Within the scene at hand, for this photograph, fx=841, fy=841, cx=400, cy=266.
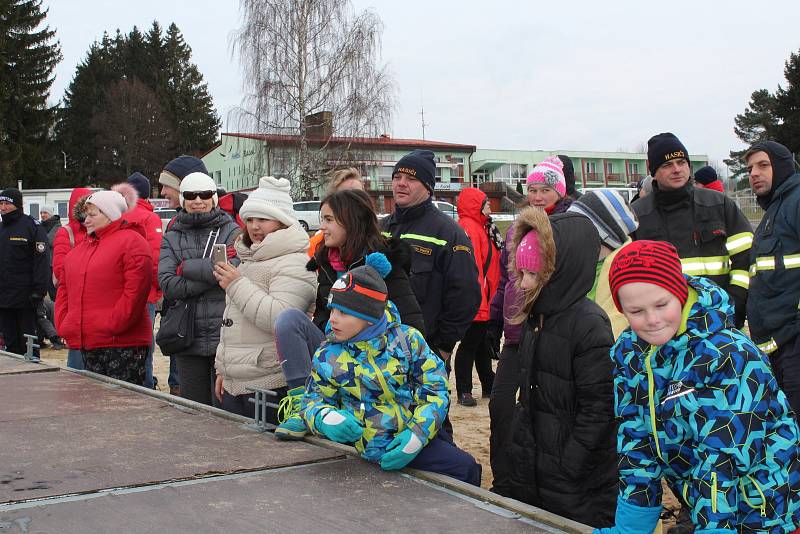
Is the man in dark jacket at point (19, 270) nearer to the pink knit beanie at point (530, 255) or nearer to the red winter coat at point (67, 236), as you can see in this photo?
the red winter coat at point (67, 236)

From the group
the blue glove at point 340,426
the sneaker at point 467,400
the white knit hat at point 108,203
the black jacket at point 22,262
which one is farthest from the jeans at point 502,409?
the black jacket at point 22,262

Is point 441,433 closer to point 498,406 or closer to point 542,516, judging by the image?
point 498,406

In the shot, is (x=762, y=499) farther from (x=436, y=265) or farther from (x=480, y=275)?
(x=480, y=275)

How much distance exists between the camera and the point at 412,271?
4594 mm

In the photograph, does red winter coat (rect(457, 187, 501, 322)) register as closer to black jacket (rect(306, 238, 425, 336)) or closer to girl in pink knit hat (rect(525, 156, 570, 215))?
girl in pink knit hat (rect(525, 156, 570, 215))

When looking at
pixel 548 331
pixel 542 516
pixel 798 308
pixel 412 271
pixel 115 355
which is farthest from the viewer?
pixel 115 355

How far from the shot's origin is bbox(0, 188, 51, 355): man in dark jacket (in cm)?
870

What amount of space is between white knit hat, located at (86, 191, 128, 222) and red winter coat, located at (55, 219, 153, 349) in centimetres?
8

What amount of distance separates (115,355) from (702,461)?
4375mm

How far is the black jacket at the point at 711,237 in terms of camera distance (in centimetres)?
454

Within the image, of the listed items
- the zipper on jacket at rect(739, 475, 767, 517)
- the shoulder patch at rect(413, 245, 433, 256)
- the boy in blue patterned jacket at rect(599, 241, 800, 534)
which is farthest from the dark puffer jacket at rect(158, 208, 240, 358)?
the zipper on jacket at rect(739, 475, 767, 517)

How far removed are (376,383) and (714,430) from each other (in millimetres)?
1460

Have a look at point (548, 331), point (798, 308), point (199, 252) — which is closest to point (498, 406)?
point (548, 331)

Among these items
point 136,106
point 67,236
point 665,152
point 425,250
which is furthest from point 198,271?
point 136,106
